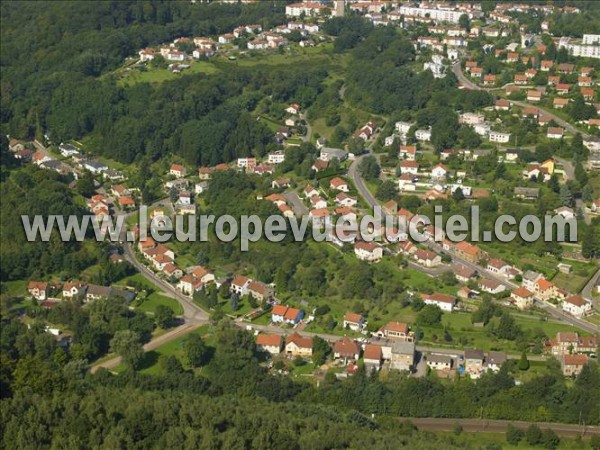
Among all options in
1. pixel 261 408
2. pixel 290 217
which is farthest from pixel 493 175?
pixel 261 408

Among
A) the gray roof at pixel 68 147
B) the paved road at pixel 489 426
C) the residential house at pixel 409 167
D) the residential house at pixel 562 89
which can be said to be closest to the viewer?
the paved road at pixel 489 426

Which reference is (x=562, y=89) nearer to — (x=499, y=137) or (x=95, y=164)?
(x=499, y=137)

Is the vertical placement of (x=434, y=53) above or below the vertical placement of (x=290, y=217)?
above

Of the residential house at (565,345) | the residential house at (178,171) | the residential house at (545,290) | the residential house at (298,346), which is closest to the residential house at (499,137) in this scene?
the residential house at (545,290)

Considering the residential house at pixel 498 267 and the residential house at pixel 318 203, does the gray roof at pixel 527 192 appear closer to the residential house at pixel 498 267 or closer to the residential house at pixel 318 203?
the residential house at pixel 498 267

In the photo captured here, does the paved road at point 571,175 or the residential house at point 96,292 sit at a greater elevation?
the paved road at point 571,175

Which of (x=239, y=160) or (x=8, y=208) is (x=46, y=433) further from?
(x=239, y=160)
